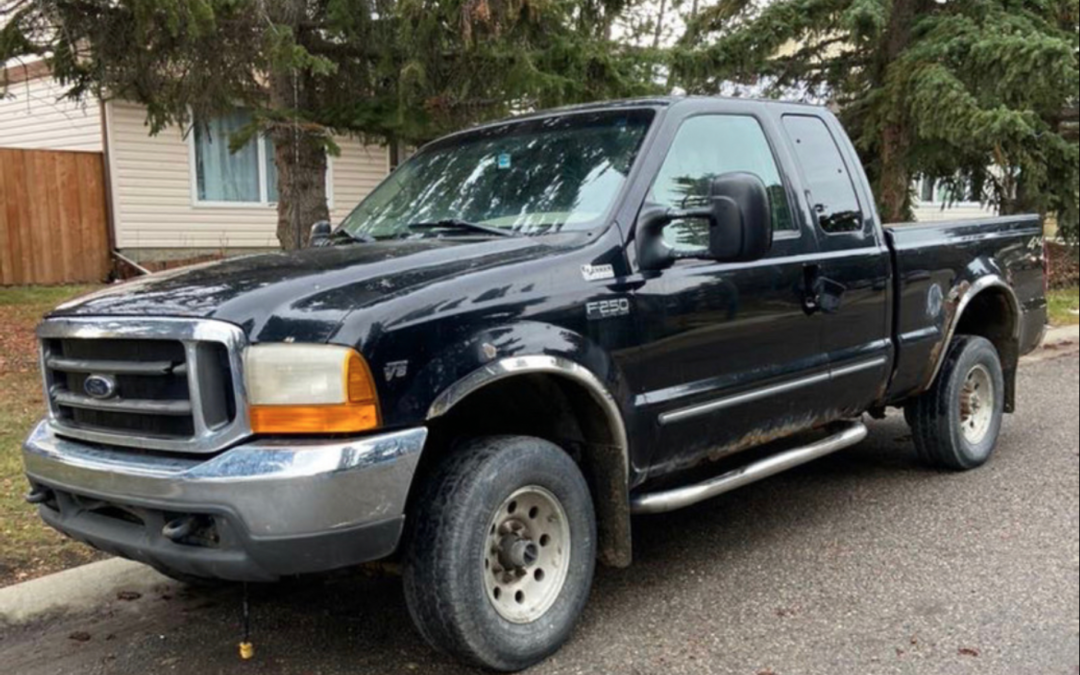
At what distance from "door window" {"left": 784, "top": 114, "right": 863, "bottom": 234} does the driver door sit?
27cm

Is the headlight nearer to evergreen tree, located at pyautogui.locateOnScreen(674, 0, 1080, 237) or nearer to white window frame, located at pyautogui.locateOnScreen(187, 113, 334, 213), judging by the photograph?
evergreen tree, located at pyautogui.locateOnScreen(674, 0, 1080, 237)

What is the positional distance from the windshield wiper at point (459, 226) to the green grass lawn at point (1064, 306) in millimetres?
10766

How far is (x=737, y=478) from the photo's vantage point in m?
4.08

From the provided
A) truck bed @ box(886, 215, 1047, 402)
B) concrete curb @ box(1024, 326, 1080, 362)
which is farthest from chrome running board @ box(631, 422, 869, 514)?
concrete curb @ box(1024, 326, 1080, 362)

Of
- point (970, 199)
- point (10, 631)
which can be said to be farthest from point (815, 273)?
point (970, 199)

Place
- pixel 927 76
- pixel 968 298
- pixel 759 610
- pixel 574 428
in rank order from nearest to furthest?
pixel 574 428
pixel 759 610
pixel 968 298
pixel 927 76

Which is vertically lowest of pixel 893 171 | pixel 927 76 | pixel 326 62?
pixel 893 171

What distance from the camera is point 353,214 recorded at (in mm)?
4688

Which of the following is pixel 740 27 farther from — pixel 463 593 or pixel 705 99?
pixel 463 593

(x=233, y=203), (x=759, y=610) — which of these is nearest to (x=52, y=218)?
(x=233, y=203)

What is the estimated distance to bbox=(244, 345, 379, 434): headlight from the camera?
9.09 ft

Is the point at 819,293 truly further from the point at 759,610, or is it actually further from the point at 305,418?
the point at 305,418

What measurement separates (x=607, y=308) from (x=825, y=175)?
79.0 inches

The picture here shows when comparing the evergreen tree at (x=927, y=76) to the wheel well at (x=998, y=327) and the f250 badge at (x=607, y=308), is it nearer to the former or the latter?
the wheel well at (x=998, y=327)
